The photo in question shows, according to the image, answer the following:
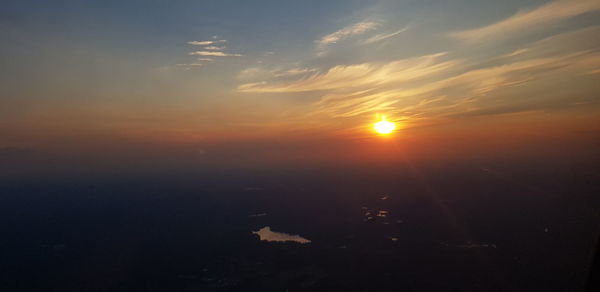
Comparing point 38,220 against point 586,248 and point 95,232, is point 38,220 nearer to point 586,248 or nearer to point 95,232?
point 95,232

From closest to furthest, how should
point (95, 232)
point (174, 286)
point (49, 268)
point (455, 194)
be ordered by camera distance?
1. point (174, 286)
2. point (49, 268)
3. point (95, 232)
4. point (455, 194)

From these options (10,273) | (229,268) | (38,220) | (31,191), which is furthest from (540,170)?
(31,191)

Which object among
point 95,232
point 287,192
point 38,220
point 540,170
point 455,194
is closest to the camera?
point 95,232

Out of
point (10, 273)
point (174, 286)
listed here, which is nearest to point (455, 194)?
point (174, 286)

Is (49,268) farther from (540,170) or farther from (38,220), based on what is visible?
(540,170)

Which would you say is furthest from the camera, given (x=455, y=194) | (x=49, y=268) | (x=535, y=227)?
(x=455, y=194)

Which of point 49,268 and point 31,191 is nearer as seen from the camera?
point 49,268
